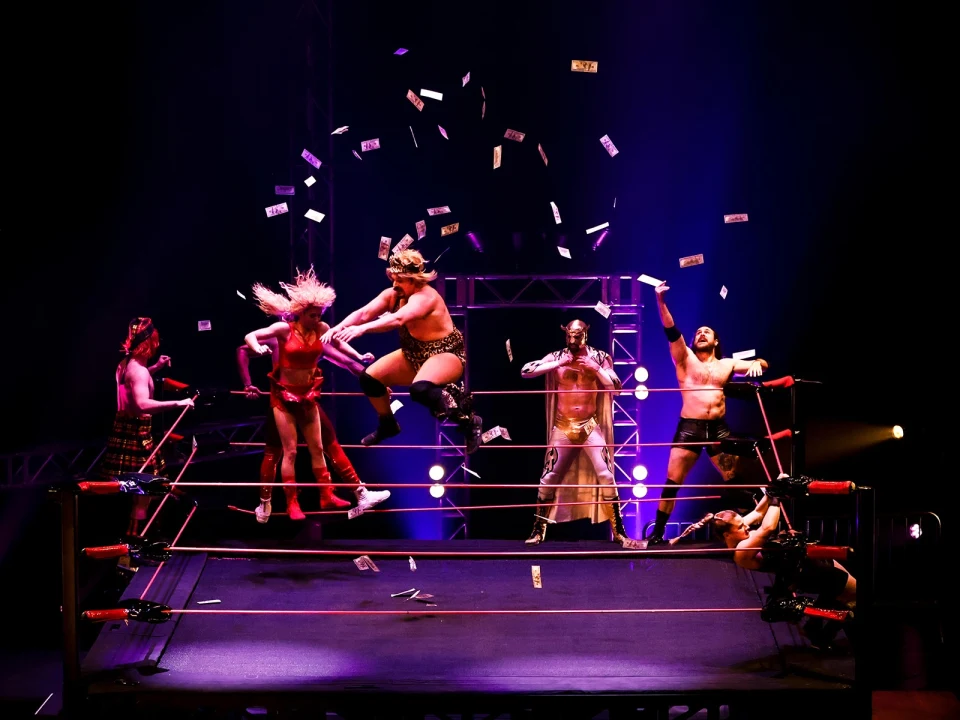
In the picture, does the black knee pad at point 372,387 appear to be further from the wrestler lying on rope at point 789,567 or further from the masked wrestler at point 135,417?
the wrestler lying on rope at point 789,567

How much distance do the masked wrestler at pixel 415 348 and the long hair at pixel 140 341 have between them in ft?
4.57

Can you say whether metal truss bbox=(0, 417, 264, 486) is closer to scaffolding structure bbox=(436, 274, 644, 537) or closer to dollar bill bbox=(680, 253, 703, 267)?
scaffolding structure bbox=(436, 274, 644, 537)

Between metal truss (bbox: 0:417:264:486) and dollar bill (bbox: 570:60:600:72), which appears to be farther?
dollar bill (bbox: 570:60:600:72)

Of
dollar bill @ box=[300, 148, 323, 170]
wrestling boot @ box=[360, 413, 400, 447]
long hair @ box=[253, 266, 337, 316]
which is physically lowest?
wrestling boot @ box=[360, 413, 400, 447]

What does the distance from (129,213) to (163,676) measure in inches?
159

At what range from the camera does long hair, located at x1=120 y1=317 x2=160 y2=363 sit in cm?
485

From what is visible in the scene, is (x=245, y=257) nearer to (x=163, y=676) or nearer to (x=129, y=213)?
(x=129, y=213)

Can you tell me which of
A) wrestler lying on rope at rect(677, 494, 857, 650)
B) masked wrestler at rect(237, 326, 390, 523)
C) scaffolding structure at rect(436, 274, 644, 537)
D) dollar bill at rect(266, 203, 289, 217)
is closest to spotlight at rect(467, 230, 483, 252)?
scaffolding structure at rect(436, 274, 644, 537)

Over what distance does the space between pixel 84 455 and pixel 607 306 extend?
3769mm

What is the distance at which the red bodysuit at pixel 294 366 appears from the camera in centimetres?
455

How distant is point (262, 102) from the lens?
22.5 feet

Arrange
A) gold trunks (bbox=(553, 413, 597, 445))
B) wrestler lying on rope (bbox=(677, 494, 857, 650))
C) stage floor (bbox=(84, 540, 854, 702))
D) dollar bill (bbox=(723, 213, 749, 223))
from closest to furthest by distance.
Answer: stage floor (bbox=(84, 540, 854, 702)), wrestler lying on rope (bbox=(677, 494, 857, 650)), gold trunks (bbox=(553, 413, 597, 445)), dollar bill (bbox=(723, 213, 749, 223))

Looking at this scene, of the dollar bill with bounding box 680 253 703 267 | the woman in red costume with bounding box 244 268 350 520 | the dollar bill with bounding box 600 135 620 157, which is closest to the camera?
the woman in red costume with bounding box 244 268 350 520

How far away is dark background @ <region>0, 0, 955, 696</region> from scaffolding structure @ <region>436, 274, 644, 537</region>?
209 mm
